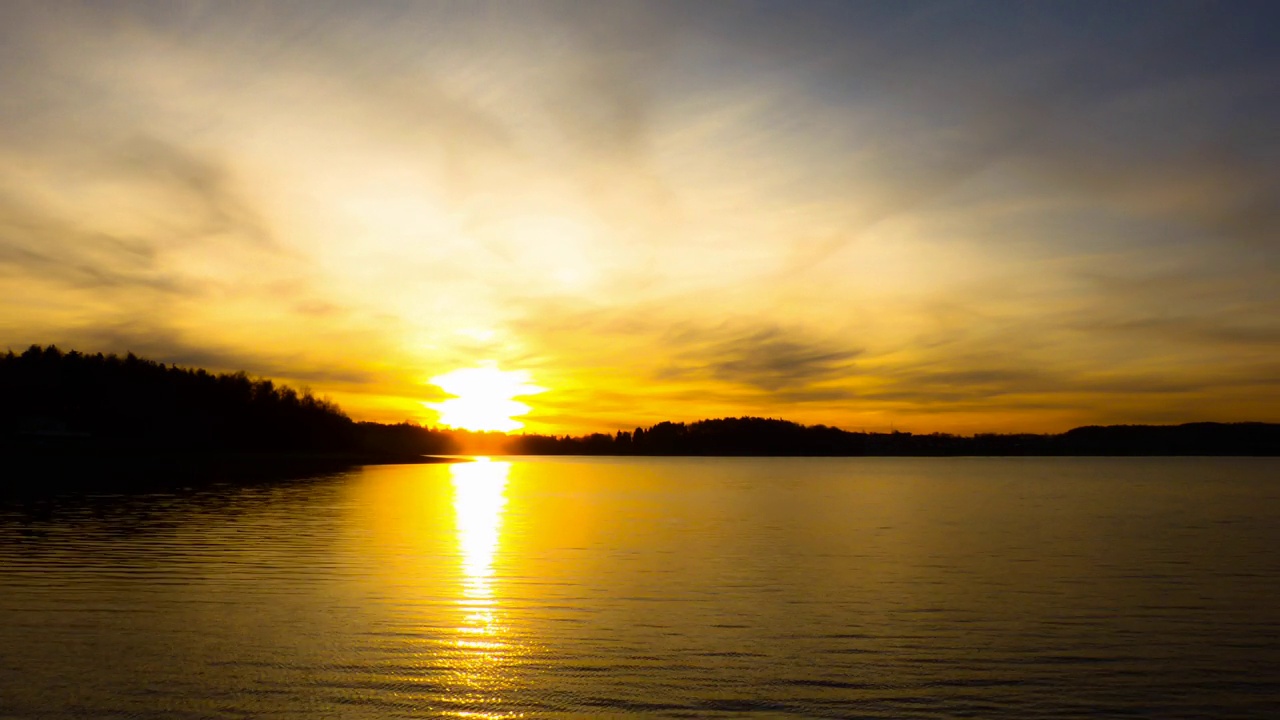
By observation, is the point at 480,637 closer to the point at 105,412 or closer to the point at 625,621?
the point at 625,621

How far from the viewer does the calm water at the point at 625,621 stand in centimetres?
1652

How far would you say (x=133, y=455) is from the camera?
6772 inches

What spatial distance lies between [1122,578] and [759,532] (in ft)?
70.5

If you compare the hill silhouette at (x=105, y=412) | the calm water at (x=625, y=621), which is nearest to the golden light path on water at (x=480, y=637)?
the calm water at (x=625, y=621)

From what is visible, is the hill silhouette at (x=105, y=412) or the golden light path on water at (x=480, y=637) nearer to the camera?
the golden light path on water at (x=480, y=637)

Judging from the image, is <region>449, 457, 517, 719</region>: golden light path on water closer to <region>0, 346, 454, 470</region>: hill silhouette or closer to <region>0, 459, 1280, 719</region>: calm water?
<region>0, 459, 1280, 719</region>: calm water

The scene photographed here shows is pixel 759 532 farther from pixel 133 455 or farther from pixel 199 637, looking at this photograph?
pixel 133 455

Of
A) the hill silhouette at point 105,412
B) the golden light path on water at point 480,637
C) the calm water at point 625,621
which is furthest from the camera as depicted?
the hill silhouette at point 105,412

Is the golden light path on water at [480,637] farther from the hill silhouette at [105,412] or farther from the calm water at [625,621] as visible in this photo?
the hill silhouette at [105,412]

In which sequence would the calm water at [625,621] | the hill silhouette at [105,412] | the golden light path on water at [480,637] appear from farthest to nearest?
the hill silhouette at [105,412] → the calm water at [625,621] → the golden light path on water at [480,637]

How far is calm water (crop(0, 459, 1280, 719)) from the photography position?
54.2 feet

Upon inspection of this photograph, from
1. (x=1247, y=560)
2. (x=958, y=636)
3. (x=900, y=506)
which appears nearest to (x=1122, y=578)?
(x=1247, y=560)

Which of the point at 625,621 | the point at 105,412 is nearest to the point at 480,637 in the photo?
the point at 625,621

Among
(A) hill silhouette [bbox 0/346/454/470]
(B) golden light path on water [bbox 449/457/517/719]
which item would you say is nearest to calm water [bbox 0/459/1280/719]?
(B) golden light path on water [bbox 449/457/517/719]
